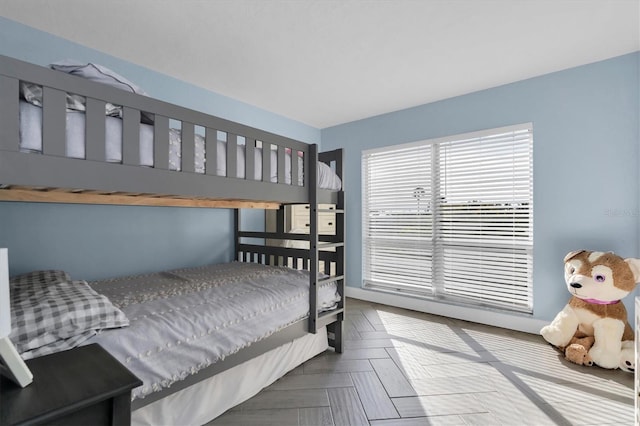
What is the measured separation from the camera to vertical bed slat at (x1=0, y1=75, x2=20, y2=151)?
0.94m

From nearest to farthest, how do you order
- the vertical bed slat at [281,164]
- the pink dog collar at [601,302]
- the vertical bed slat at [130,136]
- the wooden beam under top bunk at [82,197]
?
the vertical bed slat at [130,136]
the wooden beam under top bunk at [82,197]
the vertical bed slat at [281,164]
the pink dog collar at [601,302]

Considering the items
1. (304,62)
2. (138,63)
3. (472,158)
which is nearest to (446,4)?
(304,62)

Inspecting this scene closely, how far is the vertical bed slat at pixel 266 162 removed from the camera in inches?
71.3

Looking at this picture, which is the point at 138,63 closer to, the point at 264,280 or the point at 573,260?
the point at 264,280

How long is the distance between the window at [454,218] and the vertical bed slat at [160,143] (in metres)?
2.75

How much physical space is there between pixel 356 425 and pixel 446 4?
2392 mm

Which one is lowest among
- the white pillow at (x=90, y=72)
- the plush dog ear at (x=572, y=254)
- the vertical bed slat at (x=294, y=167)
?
the plush dog ear at (x=572, y=254)

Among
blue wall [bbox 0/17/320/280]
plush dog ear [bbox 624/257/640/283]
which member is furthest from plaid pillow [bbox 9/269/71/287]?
plush dog ear [bbox 624/257/640/283]

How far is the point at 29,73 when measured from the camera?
100cm

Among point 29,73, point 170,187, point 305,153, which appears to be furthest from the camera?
point 305,153

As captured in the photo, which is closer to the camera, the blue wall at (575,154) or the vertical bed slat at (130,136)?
the vertical bed slat at (130,136)

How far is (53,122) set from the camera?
105cm

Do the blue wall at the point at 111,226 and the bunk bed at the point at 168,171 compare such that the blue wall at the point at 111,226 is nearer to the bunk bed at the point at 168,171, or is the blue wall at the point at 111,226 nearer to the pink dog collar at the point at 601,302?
the bunk bed at the point at 168,171

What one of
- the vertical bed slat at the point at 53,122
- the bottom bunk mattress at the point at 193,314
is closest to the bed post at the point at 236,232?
the bottom bunk mattress at the point at 193,314
